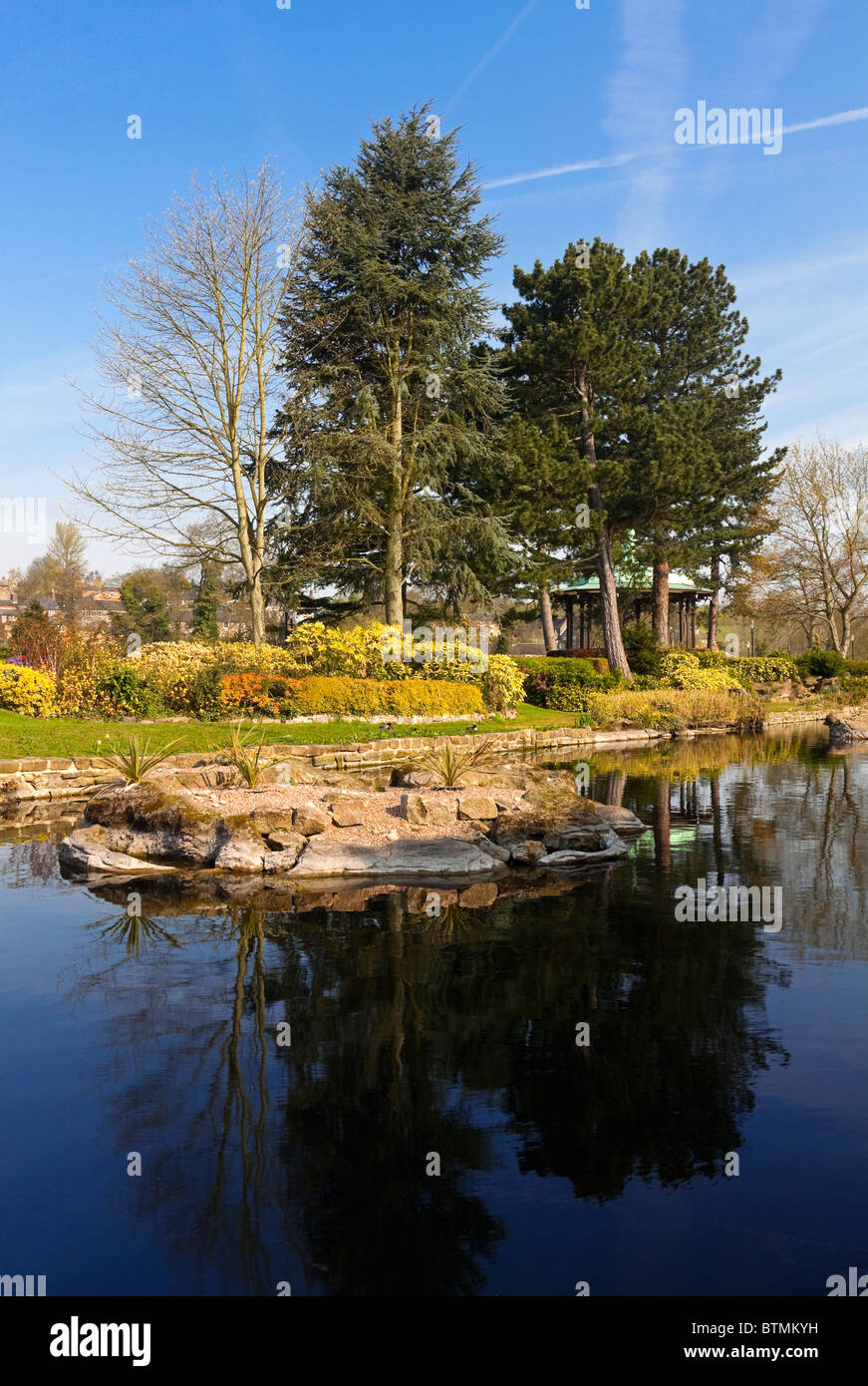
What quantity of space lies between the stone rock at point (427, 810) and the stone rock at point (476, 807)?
0.12 m

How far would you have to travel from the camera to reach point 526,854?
34.6 feet

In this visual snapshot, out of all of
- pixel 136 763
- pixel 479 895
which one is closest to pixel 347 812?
pixel 479 895

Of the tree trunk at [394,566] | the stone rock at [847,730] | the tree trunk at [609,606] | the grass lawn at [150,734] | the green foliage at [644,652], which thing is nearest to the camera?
the grass lawn at [150,734]

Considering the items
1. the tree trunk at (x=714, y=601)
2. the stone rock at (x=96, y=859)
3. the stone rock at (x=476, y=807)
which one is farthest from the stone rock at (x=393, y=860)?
the tree trunk at (x=714, y=601)

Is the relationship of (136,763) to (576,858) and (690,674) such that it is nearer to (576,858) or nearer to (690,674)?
(576,858)

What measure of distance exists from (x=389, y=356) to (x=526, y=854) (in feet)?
68.9

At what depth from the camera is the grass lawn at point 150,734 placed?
16438 millimetres

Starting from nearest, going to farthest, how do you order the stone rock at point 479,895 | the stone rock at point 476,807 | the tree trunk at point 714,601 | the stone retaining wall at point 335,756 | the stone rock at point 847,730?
the stone rock at point 479,895 < the stone rock at point 476,807 < the stone retaining wall at point 335,756 < the stone rock at point 847,730 < the tree trunk at point 714,601

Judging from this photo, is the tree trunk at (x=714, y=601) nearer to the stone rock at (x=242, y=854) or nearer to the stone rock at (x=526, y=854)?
the stone rock at (x=526, y=854)

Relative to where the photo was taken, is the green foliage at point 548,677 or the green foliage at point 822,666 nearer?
the green foliage at point 548,677

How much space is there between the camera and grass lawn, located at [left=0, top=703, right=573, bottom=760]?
647 inches
